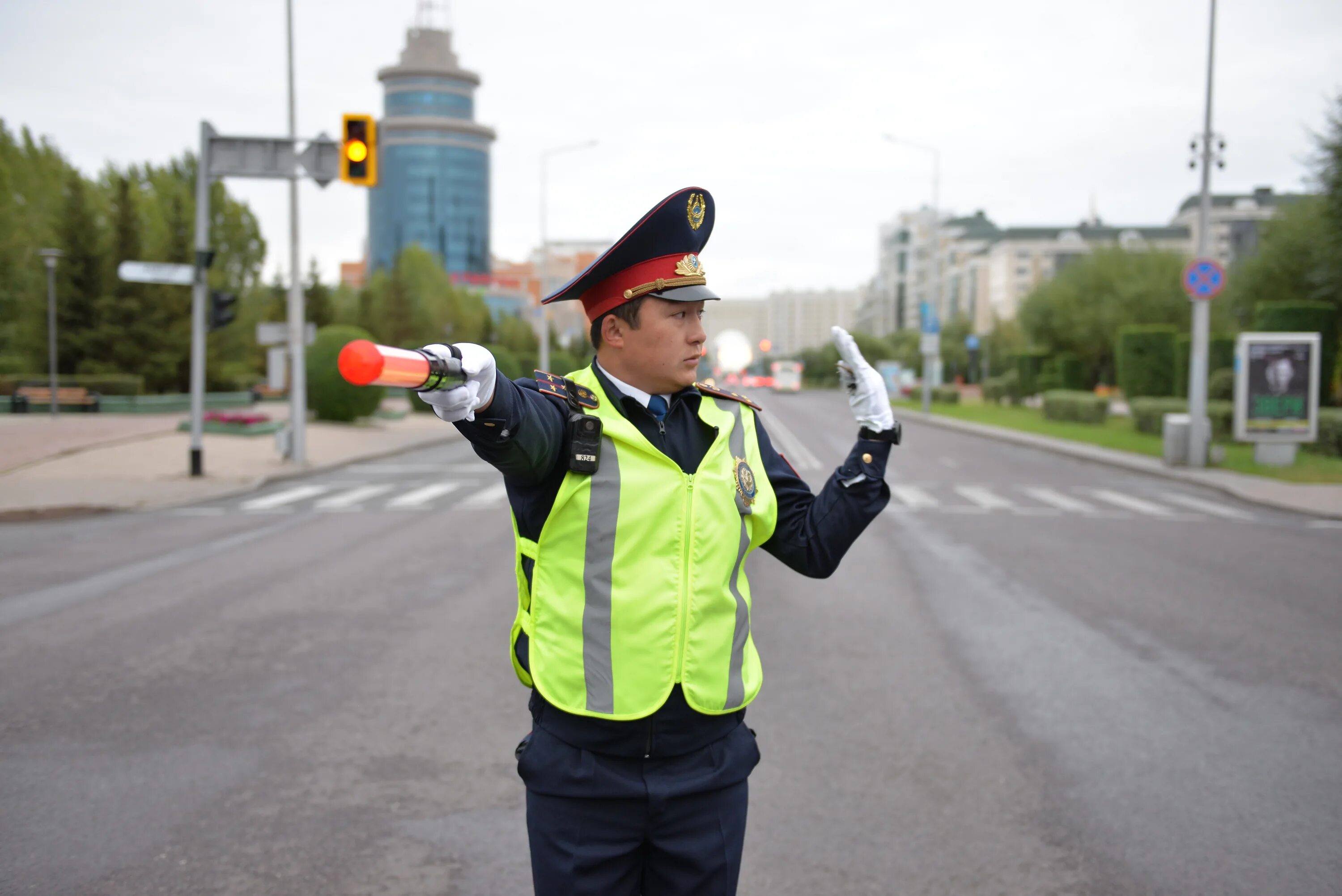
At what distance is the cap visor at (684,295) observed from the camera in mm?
2229

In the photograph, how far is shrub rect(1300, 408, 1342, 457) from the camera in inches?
867

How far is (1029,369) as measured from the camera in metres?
54.0

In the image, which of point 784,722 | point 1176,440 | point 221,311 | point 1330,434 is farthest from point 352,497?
point 1330,434

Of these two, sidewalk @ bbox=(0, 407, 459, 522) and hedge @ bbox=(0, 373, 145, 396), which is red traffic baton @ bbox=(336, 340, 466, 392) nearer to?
sidewalk @ bbox=(0, 407, 459, 522)

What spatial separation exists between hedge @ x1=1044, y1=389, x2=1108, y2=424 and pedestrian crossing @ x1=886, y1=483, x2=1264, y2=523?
17.0 m

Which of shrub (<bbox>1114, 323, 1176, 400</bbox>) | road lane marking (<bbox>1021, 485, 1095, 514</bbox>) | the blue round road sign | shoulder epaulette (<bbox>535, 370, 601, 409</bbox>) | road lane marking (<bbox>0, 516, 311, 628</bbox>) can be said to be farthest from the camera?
shrub (<bbox>1114, 323, 1176, 400</bbox>)

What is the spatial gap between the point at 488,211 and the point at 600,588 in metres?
184

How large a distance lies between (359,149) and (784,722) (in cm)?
1174

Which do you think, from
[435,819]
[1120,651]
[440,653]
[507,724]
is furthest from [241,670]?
[1120,651]

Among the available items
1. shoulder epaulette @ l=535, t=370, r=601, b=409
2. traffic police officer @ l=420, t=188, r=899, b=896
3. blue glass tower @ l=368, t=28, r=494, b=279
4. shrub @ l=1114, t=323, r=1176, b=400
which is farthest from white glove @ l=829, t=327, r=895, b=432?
blue glass tower @ l=368, t=28, r=494, b=279

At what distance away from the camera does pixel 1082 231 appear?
13350 centimetres

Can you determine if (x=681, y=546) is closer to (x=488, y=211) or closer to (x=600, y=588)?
(x=600, y=588)

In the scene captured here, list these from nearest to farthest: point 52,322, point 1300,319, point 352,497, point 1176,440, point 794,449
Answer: point 352,497 → point 1176,440 → point 1300,319 → point 794,449 → point 52,322

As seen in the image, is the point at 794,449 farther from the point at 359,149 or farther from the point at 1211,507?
the point at 359,149
